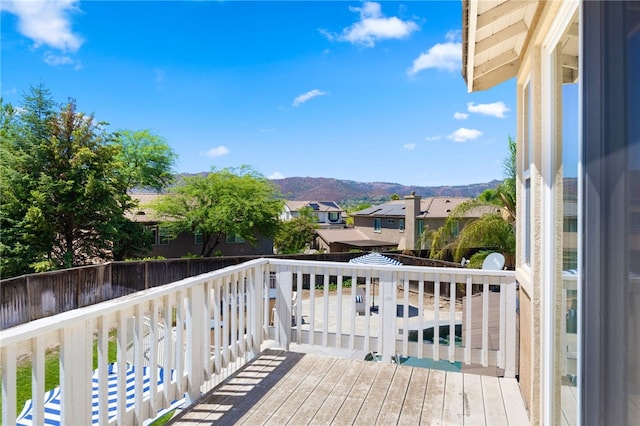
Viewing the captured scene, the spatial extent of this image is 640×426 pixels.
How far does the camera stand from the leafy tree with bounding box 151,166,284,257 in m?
19.6

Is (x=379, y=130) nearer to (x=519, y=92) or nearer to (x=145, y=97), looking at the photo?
(x=145, y=97)

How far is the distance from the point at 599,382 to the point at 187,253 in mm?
22890

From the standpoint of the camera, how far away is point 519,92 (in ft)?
9.88

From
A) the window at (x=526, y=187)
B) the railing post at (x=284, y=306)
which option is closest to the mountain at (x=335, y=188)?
the railing post at (x=284, y=306)

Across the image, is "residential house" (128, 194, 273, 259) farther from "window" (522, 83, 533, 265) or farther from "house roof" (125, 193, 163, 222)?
"window" (522, 83, 533, 265)

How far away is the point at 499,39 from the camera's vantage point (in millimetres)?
2605

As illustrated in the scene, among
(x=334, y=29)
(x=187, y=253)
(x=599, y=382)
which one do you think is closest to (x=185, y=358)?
(x=599, y=382)

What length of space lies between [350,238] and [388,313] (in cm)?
2693

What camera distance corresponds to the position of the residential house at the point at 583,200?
94cm

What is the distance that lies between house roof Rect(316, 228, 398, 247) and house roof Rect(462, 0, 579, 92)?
25.2 metres

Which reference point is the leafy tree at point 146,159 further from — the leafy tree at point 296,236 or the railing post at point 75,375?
the railing post at point 75,375

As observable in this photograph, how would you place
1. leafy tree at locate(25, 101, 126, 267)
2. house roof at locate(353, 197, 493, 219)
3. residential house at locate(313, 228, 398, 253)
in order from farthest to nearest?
residential house at locate(313, 228, 398, 253), house roof at locate(353, 197, 493, 219), leafy tree at locate(25, 101, 126, 267)

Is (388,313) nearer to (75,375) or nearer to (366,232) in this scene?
(75,375)

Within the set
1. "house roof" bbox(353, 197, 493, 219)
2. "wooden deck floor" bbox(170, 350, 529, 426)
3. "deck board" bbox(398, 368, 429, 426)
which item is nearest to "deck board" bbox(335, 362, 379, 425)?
"wooden deck floor" bbox(170, 350, 529, 426)
